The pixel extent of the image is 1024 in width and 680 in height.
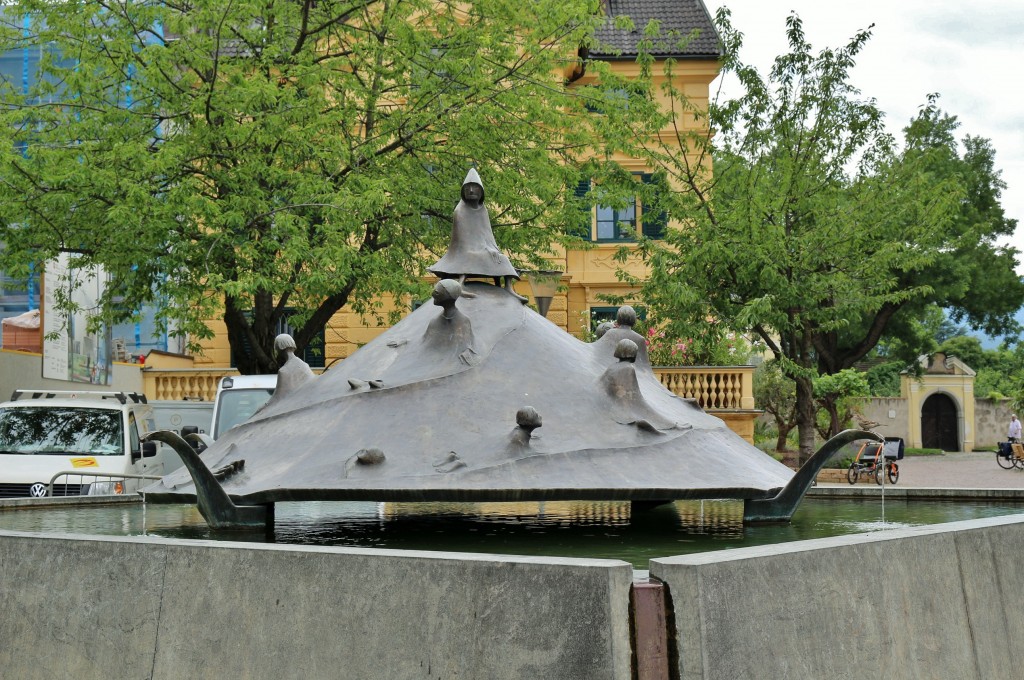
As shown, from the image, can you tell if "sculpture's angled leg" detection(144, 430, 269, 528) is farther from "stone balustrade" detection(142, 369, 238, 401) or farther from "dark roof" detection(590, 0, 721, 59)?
"dark roof" detection(590, 0, 721, 59)

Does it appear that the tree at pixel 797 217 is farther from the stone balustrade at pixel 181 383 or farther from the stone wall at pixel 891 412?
the stone wall at pixel 891 412

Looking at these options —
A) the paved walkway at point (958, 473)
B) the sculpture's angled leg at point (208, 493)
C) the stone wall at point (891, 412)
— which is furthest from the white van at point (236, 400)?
the stone wall at point (891, 412)

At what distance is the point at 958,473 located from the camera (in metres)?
30.1

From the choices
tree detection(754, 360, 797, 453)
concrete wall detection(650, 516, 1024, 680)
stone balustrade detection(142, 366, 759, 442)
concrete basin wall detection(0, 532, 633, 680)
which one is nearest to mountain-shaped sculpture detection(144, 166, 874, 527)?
concrete basin wall detection(0, 532, 633, 680)

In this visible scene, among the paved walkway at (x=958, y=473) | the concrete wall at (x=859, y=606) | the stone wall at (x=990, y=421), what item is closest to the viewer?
the concrete wall at (x=859, y=606)

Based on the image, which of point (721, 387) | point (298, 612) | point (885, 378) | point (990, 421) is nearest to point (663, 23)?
point (721, 387)

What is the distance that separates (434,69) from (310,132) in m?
2.39

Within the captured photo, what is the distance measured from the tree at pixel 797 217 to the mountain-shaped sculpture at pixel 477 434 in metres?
12.3

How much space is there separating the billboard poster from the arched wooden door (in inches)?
1449

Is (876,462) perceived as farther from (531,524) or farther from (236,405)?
(531,524)

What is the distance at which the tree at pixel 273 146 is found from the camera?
16.0 metres

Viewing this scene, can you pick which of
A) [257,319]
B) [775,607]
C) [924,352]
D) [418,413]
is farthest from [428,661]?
A: [924,352]

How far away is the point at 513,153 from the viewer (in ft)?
60.9

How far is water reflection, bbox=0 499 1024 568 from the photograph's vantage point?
6504mm
